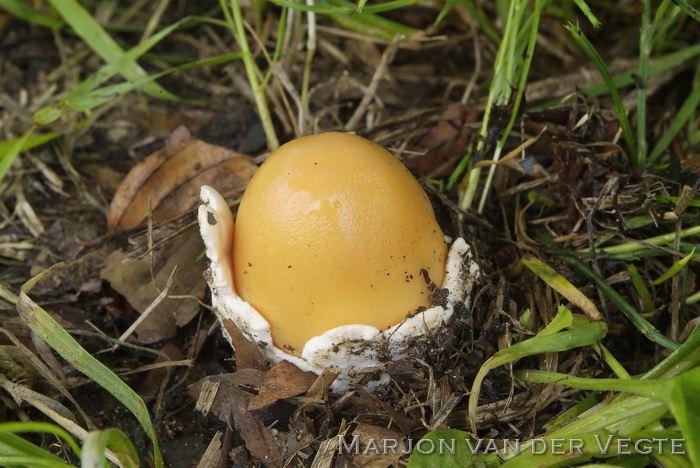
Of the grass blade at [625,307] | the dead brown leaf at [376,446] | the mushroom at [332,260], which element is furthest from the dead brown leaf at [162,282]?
Answer: the grass blade at [625,307]

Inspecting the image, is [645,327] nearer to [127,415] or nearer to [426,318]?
[426,318]

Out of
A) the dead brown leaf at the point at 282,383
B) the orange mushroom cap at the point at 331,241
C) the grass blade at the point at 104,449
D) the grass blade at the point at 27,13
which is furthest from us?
the grass blade at the point at 27,13

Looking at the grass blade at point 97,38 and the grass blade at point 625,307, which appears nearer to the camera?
the grass blade at point 625,307

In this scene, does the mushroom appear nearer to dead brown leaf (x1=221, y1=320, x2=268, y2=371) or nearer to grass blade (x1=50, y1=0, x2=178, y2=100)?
dead brown leaf (x1=221, y1=320, x2=268, y2=371)

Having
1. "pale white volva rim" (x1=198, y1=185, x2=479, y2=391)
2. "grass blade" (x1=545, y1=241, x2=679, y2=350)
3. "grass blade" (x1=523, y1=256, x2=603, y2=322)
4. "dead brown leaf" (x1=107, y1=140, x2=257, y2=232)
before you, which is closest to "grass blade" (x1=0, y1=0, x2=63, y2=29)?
"dead brown leaf" (x1=107, y1=140, x2=257, y2=232)

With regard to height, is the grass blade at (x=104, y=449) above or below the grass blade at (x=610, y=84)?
below

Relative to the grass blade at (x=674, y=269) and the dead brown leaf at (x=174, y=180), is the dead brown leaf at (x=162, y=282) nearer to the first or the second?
the dead brown leaf at (x=174, y=180)
